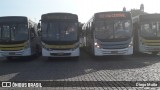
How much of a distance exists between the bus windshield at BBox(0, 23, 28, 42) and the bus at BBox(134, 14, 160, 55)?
27.1 ft

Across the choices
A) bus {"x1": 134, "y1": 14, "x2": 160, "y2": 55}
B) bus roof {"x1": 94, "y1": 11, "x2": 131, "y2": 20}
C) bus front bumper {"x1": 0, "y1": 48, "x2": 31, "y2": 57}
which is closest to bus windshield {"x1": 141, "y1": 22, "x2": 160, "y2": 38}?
bus {"x1": 134, "y1": 14, "x2": 160, "y2": 55}

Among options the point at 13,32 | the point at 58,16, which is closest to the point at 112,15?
the point at 58,16

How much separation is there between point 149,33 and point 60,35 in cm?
683

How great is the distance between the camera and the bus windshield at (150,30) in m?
27.3

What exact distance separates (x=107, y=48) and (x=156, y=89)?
12293mm

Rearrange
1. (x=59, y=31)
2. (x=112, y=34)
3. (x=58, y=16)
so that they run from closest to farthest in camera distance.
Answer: (x=112, y=34), (x=59, y=31), (x=58, y=16)

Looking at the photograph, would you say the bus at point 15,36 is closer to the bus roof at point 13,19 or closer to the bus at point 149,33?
the bus roof at point 13,19

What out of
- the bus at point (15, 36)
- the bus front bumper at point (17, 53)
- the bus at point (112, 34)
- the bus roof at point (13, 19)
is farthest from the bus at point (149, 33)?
the bus roof at point (13, 19)

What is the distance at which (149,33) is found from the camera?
27406 millimetres

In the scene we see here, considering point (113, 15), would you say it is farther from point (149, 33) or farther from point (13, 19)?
point (13, 19)

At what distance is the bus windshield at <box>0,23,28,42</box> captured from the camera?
2567cm

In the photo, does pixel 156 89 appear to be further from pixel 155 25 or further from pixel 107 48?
pixel 155 25

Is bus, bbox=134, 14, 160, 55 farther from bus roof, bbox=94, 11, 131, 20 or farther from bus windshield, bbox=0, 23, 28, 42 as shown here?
bus windshield, bbox=0, 23, 28, 42

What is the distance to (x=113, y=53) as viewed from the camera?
24109 millimetres
